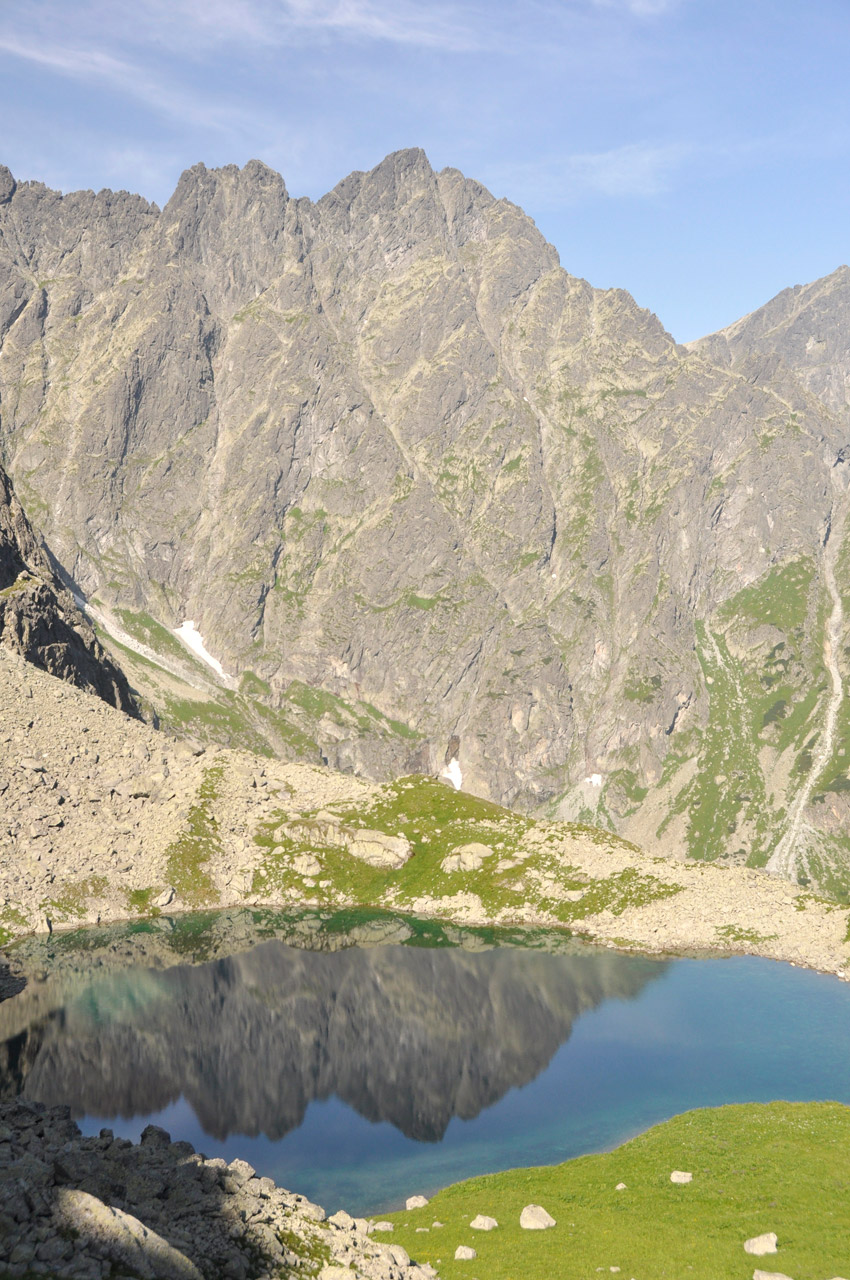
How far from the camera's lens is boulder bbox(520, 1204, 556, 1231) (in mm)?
40188

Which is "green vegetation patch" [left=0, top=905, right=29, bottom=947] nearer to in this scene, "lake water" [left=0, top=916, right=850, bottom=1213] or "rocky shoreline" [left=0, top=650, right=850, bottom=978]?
"rocky shoreline" [left=0, top=650, right=850, bottom=978]

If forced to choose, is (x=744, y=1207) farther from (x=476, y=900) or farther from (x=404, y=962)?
(x=476, y=900)

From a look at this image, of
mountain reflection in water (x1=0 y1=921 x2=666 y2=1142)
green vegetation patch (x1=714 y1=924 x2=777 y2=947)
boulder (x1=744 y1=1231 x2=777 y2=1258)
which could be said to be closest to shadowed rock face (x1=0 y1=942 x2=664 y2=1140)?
mountain reflection in water (x1=0 y1=921 x2=666 y2=1142)

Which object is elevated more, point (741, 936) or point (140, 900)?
point (140, 900)

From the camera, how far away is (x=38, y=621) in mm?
161500

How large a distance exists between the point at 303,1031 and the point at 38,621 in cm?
10674

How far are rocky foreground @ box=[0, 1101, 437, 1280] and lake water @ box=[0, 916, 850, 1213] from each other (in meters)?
15.5

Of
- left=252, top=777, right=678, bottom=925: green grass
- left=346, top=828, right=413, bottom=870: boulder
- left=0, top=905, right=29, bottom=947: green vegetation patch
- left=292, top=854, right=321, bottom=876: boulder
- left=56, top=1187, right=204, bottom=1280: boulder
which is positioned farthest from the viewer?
left=346, top=828, right=413, bottom=870: boulder

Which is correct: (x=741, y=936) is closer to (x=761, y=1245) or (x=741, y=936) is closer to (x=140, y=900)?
(x=761, y=1245)

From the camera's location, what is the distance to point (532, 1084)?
2687 inches

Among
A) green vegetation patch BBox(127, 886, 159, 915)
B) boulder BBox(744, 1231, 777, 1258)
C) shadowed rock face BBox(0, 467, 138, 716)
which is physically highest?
shadowed rock face BBox(0, 467, 138, 716)

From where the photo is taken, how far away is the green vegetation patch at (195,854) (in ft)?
384

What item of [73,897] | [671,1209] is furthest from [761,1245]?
[73,897]

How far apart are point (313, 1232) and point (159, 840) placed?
9430 centimetres
